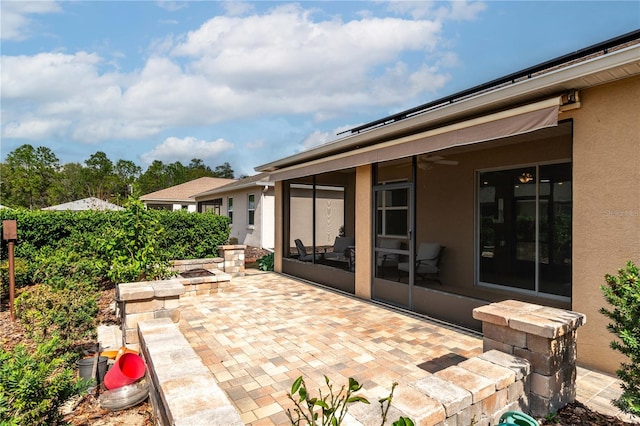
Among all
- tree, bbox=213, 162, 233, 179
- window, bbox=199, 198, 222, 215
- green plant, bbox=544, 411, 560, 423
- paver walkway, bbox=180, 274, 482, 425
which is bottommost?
paver walkway, bbox=180, 274, 482, 425

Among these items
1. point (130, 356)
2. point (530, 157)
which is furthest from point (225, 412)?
point (530, 157)

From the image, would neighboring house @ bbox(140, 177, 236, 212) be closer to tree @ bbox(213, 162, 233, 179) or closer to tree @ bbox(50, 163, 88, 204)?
tree @ bbox(50, 163, 88, 204)

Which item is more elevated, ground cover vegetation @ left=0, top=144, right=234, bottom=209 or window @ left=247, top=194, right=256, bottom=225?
ground cover vegetation @ left=0, top=144, right=234, bottom=209

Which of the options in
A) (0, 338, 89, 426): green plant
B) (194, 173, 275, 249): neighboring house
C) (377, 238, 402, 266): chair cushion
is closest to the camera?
(0, 338, 89, 426): green plant

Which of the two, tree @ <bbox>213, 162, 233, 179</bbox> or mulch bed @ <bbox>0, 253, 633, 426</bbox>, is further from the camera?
tree @ <bbox>213, 162, 233, 179</bbox>

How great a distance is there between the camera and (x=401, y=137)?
237 inches

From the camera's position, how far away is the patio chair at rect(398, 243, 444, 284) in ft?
25.4

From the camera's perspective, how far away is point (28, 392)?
7.25ft

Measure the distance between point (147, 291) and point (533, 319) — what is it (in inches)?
158

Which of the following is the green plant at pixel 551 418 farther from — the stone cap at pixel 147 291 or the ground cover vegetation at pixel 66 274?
the stone cap at pixel 147 291

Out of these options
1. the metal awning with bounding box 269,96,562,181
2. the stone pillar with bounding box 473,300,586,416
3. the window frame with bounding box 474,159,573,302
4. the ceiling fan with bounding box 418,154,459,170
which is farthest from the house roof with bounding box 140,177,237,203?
the stone pillar with bounding box 473,300,586,416

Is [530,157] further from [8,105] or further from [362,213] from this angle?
[8,105]

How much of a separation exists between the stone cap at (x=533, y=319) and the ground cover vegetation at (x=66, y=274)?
355 cm

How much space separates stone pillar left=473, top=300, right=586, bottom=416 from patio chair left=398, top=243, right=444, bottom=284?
4.46 meters
